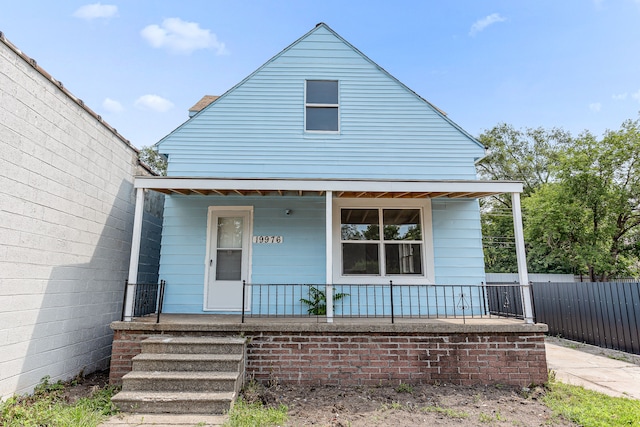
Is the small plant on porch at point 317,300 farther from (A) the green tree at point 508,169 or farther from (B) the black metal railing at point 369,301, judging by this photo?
(A) the green tree at point 508,169

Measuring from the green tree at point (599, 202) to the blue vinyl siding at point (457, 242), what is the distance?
11.3 meters

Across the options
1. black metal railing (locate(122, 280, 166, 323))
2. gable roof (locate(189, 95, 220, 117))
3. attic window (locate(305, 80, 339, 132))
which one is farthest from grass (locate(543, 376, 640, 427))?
gable roof (locate(189, 95, 220, 117))

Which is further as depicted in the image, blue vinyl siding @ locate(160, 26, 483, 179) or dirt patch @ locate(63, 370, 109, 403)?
blue vinyl siding @ locate(160, 26, 483, 179)

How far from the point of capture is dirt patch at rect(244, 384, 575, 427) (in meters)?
3.55

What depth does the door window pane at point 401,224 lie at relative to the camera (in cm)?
642

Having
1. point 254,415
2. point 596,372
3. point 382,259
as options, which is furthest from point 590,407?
point 254,415

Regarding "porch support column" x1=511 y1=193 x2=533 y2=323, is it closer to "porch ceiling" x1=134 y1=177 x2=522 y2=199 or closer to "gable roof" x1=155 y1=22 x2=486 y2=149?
"porch ceiling" x1=134 y1=177 x2=522 y2=199

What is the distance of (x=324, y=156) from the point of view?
653cm

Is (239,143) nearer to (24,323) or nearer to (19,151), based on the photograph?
(19,151)

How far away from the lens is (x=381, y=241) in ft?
20.9

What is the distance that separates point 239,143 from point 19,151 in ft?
11.3

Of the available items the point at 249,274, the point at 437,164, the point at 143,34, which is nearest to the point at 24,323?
the point at 249,274

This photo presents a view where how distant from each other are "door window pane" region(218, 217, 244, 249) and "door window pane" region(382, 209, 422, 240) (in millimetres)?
2822

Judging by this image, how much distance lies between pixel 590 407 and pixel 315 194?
4805 mm
